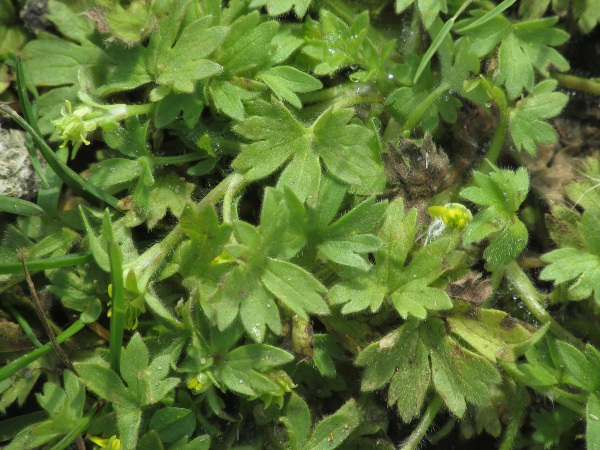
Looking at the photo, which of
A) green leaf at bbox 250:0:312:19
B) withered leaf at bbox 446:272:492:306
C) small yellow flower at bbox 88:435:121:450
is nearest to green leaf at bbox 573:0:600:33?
green leaf at bbox 250:0:312:19

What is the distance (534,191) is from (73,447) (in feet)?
9.17

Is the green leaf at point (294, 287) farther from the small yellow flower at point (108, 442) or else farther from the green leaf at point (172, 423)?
the small yellow flower at point (108, 442)

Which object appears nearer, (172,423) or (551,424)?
(172,423)

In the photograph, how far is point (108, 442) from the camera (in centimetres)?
257

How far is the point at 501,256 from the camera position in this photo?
2.90 meters

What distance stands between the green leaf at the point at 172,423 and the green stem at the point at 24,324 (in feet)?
2.12

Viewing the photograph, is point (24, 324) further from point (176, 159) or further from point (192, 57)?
point (192, 57)

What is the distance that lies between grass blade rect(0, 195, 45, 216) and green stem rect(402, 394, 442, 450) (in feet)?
6.96

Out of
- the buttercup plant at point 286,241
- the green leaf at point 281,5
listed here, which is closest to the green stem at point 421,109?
the buttercup plant at point 286,241

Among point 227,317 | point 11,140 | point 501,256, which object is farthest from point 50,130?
point 501,256

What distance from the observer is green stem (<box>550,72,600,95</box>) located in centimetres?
358

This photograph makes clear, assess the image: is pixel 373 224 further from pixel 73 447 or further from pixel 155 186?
pixel 73 447

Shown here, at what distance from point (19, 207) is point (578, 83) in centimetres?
319

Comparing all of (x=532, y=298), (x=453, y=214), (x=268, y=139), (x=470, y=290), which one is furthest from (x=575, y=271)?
(x=268, y=139)
